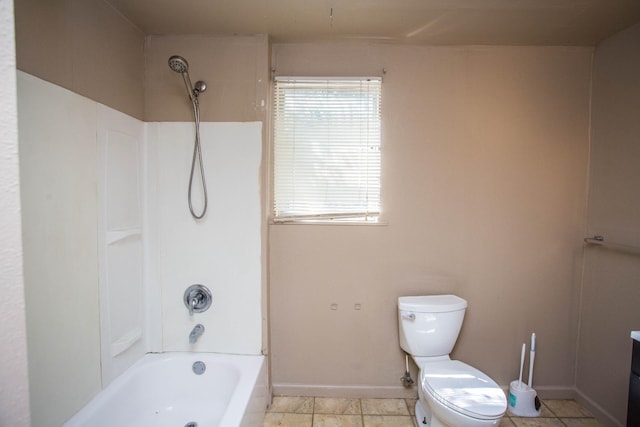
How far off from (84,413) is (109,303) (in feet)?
1.54

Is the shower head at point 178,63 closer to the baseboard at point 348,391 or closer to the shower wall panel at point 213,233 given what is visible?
the shower wall panel at point 213,233

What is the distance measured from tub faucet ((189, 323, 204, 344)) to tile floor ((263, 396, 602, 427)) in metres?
0.67

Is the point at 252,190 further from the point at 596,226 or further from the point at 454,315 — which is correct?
the point at 596,226

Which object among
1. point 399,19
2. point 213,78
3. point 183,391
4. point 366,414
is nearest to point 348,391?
point 366,414

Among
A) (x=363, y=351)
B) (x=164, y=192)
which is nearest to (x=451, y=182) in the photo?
(x=363, y=351)

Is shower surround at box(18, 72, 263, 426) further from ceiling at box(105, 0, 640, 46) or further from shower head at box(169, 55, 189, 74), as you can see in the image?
ceiling at box(105, 0, 640, 46)

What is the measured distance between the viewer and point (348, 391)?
5.93 ft

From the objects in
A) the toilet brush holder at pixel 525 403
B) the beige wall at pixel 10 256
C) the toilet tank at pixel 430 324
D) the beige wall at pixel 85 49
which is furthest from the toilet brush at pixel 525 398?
the beige wall at pixel 85 49

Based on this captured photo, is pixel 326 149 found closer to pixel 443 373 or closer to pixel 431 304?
pixel 431 304

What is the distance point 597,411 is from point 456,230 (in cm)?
140

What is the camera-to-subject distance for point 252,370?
1528 millimetres

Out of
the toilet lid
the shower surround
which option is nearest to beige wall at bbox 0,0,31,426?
the shower surround

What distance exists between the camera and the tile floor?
1607mm

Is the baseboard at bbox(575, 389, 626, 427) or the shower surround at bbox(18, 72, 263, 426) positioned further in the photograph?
the baseboard at bbox(575, 389, 626, 427)
